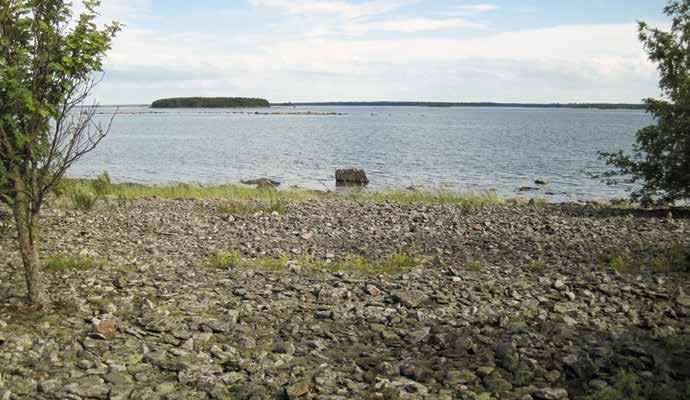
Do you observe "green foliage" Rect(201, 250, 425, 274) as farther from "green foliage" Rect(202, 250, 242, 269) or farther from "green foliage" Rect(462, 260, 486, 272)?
"green foliage" Rect(462, 260, 486, 272)

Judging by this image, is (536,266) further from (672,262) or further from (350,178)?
(350,178)

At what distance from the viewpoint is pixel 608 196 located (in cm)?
3716

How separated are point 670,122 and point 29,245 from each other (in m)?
21.9

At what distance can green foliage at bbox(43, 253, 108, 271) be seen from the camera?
1136cm

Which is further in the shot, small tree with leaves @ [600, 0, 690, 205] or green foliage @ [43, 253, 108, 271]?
small tree with leaves @ [600, 0, 690, 205]

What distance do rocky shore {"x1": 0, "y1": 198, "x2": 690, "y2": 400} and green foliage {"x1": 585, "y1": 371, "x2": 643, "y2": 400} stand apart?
0.09ft

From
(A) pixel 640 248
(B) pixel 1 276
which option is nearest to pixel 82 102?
(B) pixel 1 276

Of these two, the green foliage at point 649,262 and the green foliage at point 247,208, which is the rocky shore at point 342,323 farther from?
the green foliage at point 247,208

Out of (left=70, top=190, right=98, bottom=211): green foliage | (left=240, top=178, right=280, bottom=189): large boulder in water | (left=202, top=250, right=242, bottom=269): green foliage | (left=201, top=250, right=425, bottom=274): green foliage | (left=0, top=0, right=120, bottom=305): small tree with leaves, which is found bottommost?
(left=240, top=178, right=280, bottom=189): large boulder in water

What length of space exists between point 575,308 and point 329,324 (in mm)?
4318

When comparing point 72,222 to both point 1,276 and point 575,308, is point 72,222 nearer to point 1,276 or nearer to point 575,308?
point 1,276

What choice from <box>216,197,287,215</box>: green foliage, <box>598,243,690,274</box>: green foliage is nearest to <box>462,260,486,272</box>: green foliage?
<box>598,243,690,274</box>: green foliage

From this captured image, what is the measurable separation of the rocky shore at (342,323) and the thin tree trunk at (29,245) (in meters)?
0.29

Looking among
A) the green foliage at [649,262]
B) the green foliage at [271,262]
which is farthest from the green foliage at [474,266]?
the green foliage at [271,262]
